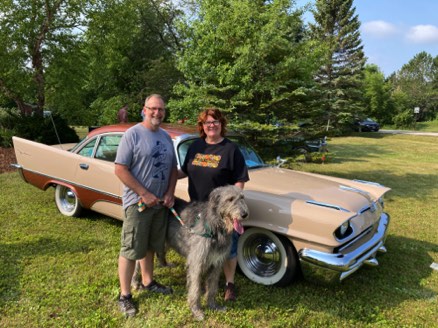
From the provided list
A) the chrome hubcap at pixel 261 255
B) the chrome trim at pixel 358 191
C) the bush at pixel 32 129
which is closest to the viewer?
the chrome hubcap at pixel 261 255

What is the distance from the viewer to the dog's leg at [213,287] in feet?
10.8

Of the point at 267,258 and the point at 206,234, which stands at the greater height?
the point at 206,234

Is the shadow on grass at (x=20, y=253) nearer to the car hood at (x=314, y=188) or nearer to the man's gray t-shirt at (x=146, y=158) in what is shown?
the man's gray t-shirt at (x=146, y=158)

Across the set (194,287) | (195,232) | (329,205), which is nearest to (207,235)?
(195,232)

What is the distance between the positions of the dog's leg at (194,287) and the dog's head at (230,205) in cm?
48

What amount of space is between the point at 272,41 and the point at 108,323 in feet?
18.7

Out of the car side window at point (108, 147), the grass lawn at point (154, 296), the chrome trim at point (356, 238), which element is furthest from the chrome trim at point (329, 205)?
the car side window at point (108, 147)

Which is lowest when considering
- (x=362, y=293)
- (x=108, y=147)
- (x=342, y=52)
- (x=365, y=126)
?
(x=365, y=126)

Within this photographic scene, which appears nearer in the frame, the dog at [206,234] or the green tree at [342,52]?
the dog at [206,234]

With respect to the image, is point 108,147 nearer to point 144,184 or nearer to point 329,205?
point 144,184

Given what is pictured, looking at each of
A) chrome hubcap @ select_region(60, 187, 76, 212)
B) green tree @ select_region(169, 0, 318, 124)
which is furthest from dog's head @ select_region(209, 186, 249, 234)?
green tree @ select_region(169, 0, 318, 124)

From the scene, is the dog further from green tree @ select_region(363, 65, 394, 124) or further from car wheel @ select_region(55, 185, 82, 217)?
green tree @ select_region(363, 65, 394, 124)

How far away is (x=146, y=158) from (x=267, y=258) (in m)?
1.75

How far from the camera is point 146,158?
307cm
